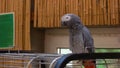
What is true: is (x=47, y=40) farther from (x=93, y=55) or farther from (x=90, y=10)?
(x=93, y=55)

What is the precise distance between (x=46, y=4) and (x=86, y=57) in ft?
4.48

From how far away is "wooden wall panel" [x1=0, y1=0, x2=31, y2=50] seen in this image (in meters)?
1.80

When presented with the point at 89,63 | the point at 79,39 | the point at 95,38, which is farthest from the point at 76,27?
the point at 89,63

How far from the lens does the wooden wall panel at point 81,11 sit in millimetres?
1592

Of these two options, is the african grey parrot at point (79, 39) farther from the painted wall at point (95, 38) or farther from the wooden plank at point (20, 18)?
the wooden plank at point (20, 18)

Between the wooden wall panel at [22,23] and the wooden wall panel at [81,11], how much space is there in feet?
0.22

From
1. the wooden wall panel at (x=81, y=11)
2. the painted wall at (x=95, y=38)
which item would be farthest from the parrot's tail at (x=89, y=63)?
the painted wall at (x=95, y=38)

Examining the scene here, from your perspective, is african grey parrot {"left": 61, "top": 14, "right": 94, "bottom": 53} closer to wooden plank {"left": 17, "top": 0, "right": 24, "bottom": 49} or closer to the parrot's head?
the parrot's head

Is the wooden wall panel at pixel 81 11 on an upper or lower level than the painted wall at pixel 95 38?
upper

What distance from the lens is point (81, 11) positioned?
1664 millimetres

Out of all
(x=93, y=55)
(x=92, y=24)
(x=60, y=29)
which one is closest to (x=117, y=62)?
(x=93, y=55)

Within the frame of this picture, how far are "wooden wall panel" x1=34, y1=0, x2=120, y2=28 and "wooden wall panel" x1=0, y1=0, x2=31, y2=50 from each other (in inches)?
2.7

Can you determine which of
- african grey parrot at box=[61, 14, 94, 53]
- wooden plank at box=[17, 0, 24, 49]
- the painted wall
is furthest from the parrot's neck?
wooden plank at box=[17, 0, 24, 49]

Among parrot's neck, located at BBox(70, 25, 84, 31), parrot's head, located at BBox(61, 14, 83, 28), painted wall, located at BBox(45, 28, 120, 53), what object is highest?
parrot's head, located at BBox(61, 14, 83, 28)
